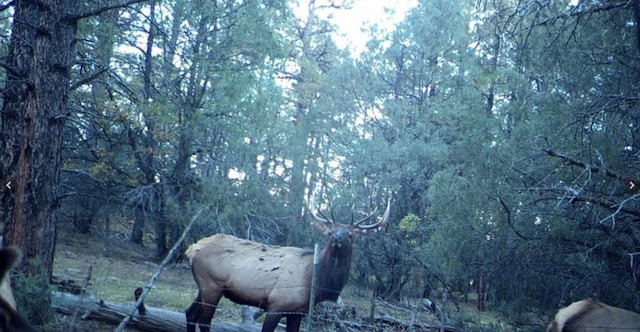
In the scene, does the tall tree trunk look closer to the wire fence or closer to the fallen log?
the fallen log

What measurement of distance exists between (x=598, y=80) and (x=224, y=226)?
8.69 m

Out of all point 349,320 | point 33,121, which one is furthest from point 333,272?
point 33,121

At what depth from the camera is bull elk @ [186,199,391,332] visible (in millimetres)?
9117

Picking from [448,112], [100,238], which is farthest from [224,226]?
[448,112]

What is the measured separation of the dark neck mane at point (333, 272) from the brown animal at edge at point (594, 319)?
306 centimetres

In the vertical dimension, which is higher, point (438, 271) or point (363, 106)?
point (363, 106)

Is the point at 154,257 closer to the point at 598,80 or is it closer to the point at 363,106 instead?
the point at 363,106

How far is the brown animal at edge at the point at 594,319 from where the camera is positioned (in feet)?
23.6

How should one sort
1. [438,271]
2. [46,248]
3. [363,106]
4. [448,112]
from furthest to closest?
[363,106]
[448,112]
[438,271]
[46,248]

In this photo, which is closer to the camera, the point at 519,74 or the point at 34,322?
the point at 34,322

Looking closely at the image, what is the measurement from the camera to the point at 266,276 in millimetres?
9367

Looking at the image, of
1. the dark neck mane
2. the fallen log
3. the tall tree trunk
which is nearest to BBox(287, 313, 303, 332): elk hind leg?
the dark neck mane

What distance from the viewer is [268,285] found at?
9.30 m

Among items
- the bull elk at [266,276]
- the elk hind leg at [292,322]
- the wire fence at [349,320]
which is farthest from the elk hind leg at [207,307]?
the wire fence at [349,320]
